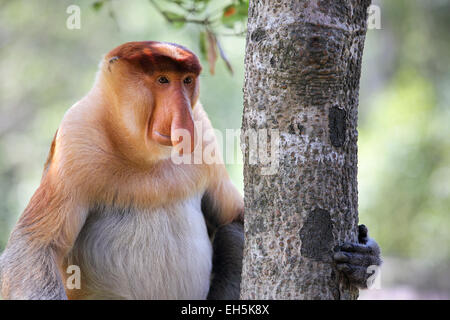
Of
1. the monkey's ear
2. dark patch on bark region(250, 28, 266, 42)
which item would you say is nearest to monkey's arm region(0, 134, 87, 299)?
the monkey's ear

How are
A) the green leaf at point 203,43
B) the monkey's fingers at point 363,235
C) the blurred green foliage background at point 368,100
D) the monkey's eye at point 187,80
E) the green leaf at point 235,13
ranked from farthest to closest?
the blurred green foliage background at point 368,100, the green leaf at point 203,43, the green leaf at point 235,13, the monkey's eye at point 187,80, the monkey's fingers at point 363,235

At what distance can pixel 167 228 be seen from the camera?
2273mm

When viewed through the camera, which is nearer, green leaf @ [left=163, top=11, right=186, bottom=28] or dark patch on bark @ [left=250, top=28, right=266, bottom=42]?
dark patch on bark @ [left=250, top=28, right=266, bottom=42]

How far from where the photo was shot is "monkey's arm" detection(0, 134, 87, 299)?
6.44 ft

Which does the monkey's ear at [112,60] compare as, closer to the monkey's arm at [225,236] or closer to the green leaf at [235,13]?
the green leaf at [235,13]

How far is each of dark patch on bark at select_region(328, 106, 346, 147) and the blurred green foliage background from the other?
2999mm

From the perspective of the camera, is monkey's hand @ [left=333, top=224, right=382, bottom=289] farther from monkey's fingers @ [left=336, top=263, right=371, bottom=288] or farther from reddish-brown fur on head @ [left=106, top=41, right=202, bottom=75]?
reddish-brown fur on head @ [left=106, top=41, right=202, bottom=75]

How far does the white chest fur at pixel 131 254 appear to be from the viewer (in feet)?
7.20

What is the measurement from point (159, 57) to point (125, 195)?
1.91 ft

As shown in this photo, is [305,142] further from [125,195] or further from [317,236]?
[125,195]

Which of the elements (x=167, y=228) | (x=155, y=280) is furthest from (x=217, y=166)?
(x=155, y=280)

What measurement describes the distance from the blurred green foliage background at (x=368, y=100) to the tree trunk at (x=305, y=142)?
2.94 m

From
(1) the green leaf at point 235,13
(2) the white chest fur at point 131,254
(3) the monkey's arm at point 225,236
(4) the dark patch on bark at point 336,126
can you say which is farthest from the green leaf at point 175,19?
(4) the dark patch on bark at point 336,126

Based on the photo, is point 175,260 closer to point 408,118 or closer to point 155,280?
point 155,280
